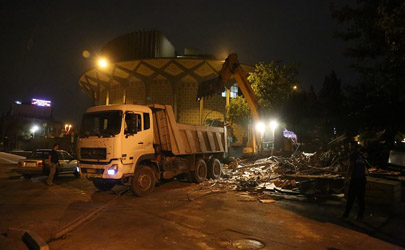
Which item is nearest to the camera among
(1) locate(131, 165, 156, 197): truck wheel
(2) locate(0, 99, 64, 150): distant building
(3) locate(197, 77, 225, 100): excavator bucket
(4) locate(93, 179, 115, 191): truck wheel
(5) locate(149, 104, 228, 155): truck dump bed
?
Result: (1) locate(131, 165, 156, 197): truck wheel

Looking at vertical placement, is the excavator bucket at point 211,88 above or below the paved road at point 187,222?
above

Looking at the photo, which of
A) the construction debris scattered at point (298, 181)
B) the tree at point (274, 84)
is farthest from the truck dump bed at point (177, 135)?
the tree at point (274, 84)

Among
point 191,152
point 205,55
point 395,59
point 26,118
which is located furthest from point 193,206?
point 26,118

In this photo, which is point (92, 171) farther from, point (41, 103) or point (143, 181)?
point (41, 103)

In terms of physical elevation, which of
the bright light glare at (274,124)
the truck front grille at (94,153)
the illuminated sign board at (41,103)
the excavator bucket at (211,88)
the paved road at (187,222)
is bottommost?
the paved road at (187,222)

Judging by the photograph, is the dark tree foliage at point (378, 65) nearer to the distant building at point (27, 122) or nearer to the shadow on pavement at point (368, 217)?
the shadow on pavement at point (368, 217)

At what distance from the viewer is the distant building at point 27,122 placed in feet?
209

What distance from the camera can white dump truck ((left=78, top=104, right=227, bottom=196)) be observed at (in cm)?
873

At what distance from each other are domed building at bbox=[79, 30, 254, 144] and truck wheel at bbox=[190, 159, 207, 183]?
545 inches

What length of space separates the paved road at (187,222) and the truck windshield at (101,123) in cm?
220

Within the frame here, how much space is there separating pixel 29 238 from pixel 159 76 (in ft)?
88.0

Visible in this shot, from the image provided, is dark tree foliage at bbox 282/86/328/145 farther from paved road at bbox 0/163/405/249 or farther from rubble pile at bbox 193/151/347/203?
paved road at bbox 0/163/405/249

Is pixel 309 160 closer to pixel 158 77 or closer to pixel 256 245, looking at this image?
pixel 256 245


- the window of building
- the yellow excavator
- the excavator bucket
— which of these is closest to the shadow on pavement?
the excavator bucket
